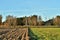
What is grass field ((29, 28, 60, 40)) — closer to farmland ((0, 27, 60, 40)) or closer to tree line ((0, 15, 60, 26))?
farmland ((0, 27, 60, 40))

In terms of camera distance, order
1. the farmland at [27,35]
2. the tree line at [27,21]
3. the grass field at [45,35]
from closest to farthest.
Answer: the farmland at [27,35] → the grass field at [45,35] → the tree line at [27,21]

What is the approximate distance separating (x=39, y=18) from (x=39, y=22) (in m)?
6.18

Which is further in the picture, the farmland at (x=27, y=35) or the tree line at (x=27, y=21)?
the tree line at (x=27, y=21)

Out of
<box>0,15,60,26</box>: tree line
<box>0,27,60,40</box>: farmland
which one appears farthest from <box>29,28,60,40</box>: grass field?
<box>0,15,60,26</box>: tree line

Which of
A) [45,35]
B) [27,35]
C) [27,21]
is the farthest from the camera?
[27,21]

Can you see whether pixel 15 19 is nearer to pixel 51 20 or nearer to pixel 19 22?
pixel 19 22

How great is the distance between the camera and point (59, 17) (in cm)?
11631

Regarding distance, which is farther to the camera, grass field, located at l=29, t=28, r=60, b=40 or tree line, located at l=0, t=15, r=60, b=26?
tree line, located at l=0, t=15, r=60, b=26

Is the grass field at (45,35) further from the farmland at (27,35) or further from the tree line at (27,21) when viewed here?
the tree line at (27,21)

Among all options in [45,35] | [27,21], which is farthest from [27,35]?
[27,21]

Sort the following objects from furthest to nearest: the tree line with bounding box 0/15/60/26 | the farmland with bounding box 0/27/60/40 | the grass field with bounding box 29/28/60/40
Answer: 1. the tree line with bounding box 0/15/60/26
2. the grass field with bounding box 29/28/60/40
3. the farmland with bounding box 0/27/60/40

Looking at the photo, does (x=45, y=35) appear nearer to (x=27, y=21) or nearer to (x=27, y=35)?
(x=27, y=35)

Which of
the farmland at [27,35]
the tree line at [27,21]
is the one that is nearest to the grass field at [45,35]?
the farmland at [27,35]

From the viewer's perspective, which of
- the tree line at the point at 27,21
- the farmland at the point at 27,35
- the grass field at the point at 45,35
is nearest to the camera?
the farmland at the point at 27,35
